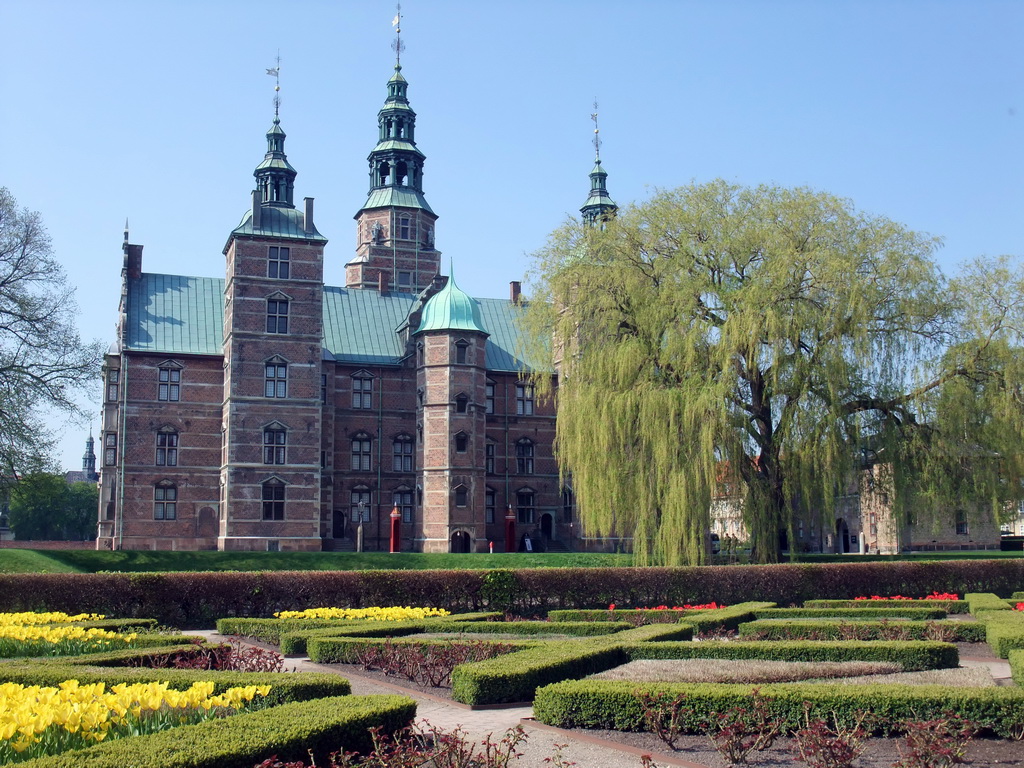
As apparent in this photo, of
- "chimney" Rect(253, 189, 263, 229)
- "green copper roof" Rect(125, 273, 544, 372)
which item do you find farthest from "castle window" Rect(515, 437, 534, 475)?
"chimney" Rect(253, 189, 263, 229)

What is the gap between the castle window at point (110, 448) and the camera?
44719 millimetres

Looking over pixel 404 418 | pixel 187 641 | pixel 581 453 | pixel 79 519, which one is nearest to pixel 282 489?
pixel 404 418

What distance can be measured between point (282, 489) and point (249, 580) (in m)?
20.5

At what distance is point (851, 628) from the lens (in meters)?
16.3

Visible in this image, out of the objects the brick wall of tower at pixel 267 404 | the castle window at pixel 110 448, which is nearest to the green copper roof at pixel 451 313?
the brick wall of tower at pixel 267 404

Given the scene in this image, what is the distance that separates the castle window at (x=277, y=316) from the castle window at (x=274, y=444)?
4.18 metres

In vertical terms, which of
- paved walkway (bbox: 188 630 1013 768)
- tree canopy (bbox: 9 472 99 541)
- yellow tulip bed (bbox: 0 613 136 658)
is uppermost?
tree canopy (bbox: 9 472 99 541)

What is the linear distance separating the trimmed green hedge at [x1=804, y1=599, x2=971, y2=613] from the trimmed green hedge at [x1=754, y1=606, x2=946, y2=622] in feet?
2.25

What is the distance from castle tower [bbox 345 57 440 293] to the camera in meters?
57.8

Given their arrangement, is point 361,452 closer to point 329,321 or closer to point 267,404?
point 329,321

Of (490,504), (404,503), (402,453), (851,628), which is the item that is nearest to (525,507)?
(490,504)

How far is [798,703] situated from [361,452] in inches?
1599

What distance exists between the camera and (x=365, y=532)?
159 feet

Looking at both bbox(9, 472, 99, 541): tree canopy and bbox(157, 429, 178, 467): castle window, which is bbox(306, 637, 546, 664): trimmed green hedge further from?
bbox(9, 472, 99, 541): tree canopy
